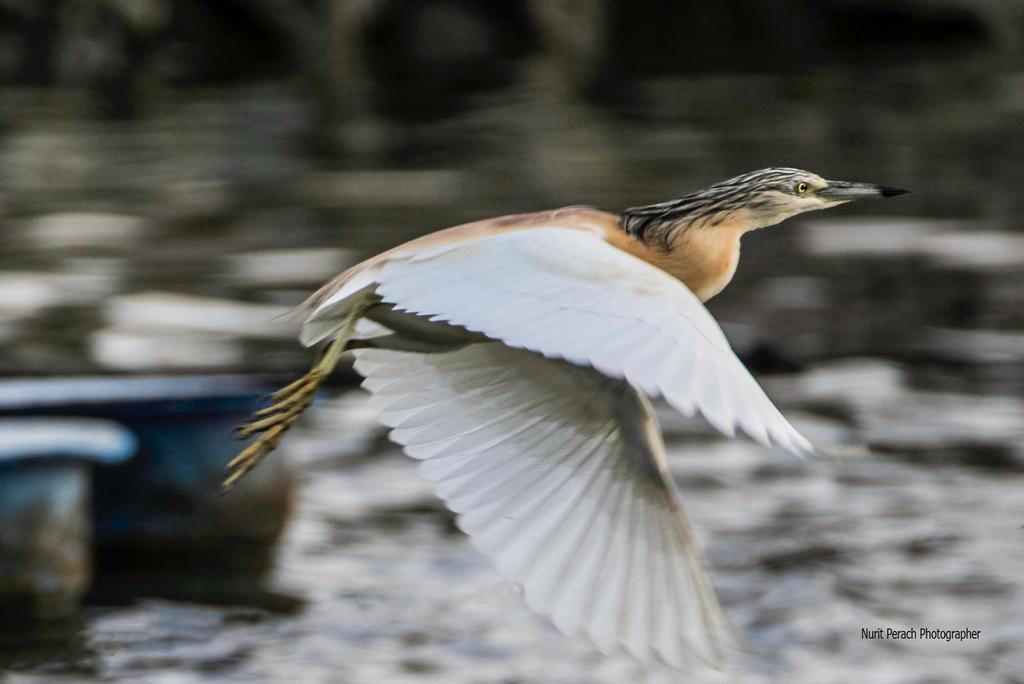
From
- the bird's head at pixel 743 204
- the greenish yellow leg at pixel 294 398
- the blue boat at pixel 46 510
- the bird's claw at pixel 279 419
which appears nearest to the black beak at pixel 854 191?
the bird's head at pixel 743 204

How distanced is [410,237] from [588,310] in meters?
11.1

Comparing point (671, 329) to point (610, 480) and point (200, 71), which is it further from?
point (200, 71)

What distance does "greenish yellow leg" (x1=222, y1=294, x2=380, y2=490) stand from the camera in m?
4.42

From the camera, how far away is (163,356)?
36.7 feet

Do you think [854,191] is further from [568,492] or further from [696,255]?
[568,492]

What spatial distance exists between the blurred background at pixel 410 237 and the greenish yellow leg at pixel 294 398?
2.52m

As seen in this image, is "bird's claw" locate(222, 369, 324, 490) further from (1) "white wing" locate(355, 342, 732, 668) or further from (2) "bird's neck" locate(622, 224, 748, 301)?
(2) "bird's neck" locate(622, 224, 748, 301)

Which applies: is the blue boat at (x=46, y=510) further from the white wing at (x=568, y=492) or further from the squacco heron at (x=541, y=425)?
the white wing at (x=568, y=492)

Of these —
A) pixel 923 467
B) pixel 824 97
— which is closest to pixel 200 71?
pixel 824 97

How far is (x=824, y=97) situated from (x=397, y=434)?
59.4 ft

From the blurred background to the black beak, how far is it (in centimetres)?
270

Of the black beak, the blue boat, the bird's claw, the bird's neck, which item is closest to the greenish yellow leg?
the bird's claw

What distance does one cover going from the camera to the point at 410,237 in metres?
14.7

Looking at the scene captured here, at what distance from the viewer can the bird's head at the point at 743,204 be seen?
15.1ft
